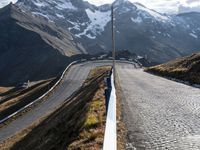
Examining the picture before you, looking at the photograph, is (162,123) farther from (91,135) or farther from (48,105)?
(48,105)

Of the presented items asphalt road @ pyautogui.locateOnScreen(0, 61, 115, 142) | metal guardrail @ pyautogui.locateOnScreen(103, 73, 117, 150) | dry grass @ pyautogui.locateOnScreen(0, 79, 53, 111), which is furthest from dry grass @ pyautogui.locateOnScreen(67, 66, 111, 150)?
dry grass @ pyautogui.locateOnScreen(0, 79, 53, 111)

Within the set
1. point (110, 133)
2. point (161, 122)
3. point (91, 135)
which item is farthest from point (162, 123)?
point (110, 133)

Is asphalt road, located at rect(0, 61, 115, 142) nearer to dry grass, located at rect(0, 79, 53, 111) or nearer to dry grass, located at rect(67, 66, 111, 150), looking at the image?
dry grass, located at rect(0, 79, 53, 111)

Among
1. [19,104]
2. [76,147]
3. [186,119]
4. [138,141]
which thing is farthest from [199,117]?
[19,104]

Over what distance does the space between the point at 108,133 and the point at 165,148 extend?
3331mm

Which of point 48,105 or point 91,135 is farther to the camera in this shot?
point 48,105

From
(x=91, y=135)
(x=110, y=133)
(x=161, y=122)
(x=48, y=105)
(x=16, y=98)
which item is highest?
(x=110, y=133)

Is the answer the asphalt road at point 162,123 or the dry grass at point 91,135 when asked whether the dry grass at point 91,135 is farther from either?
the asphalt road at point 162,123

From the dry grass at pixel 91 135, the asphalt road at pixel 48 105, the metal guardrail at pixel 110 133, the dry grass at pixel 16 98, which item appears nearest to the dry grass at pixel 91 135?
the dry grass at pixel 91 135

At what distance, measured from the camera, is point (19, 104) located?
2697 inches

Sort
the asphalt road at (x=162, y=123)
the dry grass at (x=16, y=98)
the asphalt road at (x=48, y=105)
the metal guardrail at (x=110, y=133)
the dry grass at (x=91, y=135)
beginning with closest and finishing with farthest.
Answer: the metal guardrail at (x=110, y=133)
the asphalt road at (x=162, y=123)
the dry grass at (x=91, y=135)
the asphalt road at (x=48, y=105)
the dry grass at (x=16, y=98)

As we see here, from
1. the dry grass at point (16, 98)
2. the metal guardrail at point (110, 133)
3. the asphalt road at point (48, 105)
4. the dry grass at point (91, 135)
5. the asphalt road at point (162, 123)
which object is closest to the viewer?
the metal guardrail at point (110, 133)

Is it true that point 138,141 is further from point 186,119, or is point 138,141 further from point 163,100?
point 163,100

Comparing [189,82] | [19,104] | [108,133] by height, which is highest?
[108,133]
